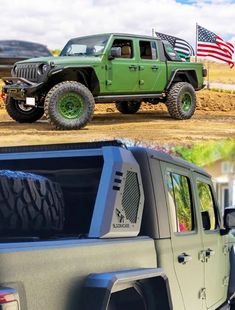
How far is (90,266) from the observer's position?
8.10ft

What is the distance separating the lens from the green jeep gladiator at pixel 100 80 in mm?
8625

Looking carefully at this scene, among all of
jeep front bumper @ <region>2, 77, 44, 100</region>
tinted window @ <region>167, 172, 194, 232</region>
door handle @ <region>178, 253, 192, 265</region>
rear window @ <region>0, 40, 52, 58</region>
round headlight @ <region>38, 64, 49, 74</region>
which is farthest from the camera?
rear window @ <region>0, 40, 52, 58</region>

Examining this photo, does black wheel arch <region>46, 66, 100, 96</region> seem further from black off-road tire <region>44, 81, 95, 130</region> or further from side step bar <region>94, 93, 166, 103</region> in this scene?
black off-road tire <region>44, 81, 95, 130</region>

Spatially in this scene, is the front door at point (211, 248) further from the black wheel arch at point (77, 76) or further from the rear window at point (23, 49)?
the rear window at point (23, 49)

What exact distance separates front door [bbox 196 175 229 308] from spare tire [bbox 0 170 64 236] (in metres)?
1.33

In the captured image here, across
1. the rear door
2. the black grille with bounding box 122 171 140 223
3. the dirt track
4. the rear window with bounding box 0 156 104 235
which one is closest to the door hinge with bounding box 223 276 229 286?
the rear door

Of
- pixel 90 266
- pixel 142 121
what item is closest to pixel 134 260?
pixel 90 266

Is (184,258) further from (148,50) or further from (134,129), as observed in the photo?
(148,50)

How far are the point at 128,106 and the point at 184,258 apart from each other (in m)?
7.43

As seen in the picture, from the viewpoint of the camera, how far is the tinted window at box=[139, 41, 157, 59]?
1074 centimetres

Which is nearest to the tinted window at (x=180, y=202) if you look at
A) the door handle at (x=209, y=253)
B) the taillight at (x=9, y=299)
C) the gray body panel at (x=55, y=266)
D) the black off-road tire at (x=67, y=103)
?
→ the door handle at (x=209, y=253)

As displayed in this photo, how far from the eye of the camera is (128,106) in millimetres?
10750

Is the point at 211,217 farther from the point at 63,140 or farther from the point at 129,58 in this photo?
the point at 129,58

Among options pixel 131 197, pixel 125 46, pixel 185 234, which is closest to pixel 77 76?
pixel 125 46
